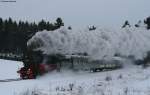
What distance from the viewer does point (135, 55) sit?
38.7 metres

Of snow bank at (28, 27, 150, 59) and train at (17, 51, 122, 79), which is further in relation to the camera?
snow bank at (28, 27, 150, 59)

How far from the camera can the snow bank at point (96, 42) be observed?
114 feet

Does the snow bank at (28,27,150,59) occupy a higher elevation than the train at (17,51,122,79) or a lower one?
higher

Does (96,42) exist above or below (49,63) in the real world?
above

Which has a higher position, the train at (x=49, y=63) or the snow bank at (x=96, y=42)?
the snow bank at (x=96, y=42)

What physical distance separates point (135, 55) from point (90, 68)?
4774 mm

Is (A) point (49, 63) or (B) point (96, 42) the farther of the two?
(B) point (96, 42)

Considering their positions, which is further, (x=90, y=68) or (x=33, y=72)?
(x=90, y=68)

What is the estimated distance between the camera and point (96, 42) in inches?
1455

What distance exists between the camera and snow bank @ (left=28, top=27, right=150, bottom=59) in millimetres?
34844

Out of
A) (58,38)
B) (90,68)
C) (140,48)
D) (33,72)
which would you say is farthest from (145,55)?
(33,72)

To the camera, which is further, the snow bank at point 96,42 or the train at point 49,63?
the snow bank at point 96,42

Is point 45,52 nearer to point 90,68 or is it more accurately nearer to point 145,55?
point 90,68

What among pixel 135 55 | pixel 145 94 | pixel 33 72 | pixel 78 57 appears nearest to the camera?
pixel 145 94
